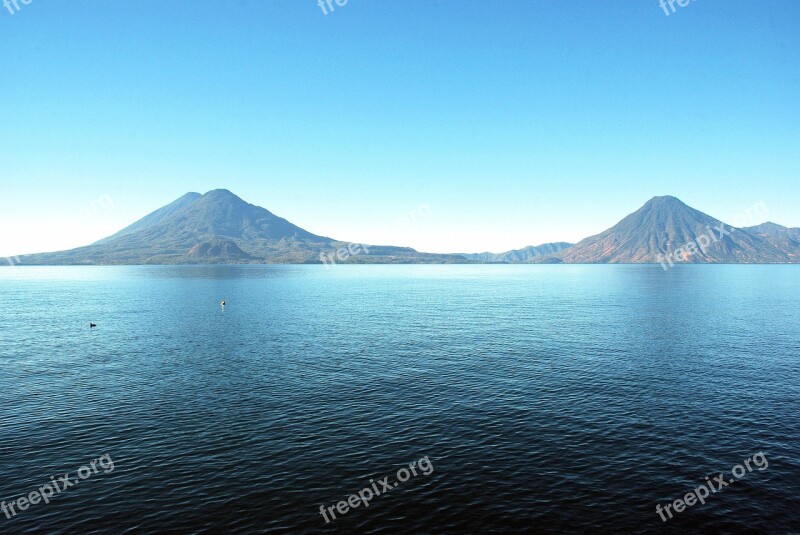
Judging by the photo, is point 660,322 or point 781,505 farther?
point 660,322

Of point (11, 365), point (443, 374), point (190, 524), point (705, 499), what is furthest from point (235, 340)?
point (705, 499)

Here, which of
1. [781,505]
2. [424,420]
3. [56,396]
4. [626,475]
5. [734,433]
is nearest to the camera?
[781,505]

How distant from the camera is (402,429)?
44062 millimetres

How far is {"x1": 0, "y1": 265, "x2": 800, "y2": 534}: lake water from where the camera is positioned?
30.6m

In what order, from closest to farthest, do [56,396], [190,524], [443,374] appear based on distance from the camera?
[190,524], [56,396], [443,374]

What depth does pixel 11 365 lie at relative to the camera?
67750 millimetres

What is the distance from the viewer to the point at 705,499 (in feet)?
107

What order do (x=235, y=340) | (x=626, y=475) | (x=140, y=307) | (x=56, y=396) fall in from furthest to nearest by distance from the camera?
1. (x=140, y=307)
2. (x=235, y=340)
3. (x=56, y=396)
4. (x=626, y=475)

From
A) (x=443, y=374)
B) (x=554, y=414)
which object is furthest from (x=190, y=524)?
(x=443, y=374)

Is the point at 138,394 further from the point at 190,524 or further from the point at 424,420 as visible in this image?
the point at 424,420

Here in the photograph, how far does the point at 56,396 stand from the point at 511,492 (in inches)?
2169

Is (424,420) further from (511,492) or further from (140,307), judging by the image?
(140,307)

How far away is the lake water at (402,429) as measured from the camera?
30.6 meters

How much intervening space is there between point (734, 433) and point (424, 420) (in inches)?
1226
